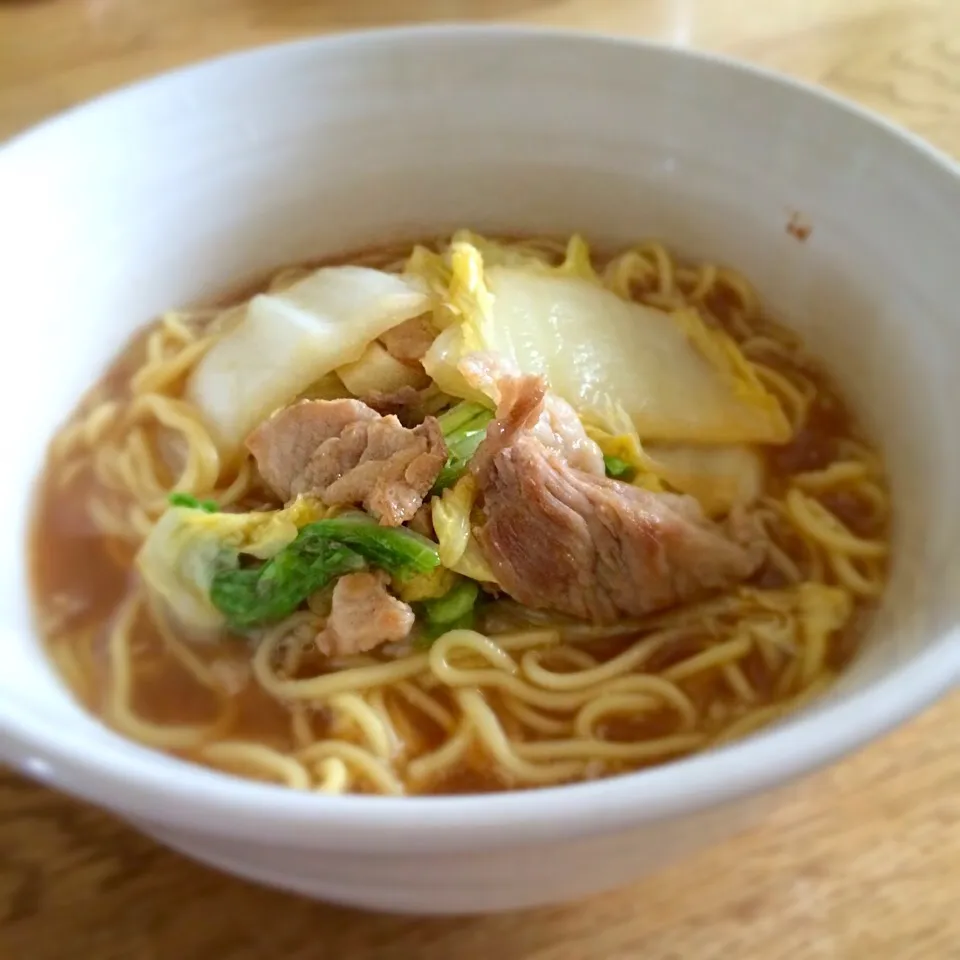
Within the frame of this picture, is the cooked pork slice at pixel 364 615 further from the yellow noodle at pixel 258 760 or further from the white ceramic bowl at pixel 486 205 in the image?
the white ceramic bowl at pixel 486 205

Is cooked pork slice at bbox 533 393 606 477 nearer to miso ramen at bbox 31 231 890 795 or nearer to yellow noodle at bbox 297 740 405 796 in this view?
miso ramen at bbox 31 231 890 795

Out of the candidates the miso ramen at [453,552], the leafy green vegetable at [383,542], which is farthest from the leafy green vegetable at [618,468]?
the leafy green vegetable at [383,542]

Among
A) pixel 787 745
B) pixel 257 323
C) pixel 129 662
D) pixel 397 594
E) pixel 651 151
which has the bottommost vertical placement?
pixel 129 662

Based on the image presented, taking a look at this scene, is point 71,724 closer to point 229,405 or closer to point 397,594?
point 397,594

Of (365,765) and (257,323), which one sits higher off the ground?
(257,323)

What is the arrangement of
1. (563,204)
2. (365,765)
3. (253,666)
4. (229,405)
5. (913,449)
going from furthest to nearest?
1. (563,204)
2. (229,405)
3. (913,449)
4. (253,666)
5. (365,765)

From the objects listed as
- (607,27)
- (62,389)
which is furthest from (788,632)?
(607,27)
